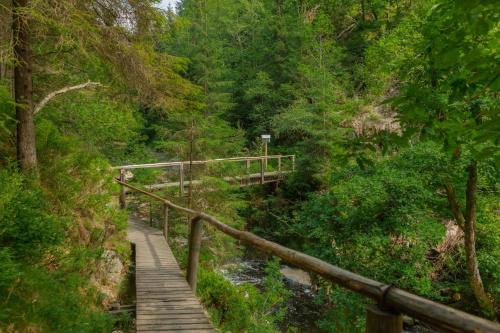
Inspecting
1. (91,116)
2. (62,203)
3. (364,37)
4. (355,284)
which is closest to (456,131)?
(355,284)

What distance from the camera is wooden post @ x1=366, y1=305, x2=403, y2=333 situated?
164cm

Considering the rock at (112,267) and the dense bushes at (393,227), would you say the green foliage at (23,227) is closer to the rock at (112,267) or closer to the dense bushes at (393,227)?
the rock at (112,267)

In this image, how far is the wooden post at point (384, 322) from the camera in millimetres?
1637

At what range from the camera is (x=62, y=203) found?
667 centimetres

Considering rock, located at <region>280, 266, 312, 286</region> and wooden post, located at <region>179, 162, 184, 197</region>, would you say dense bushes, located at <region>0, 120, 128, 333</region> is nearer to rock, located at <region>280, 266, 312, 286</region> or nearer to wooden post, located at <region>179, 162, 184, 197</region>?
wooden post, located at <region>179, 162, 184, 197</region>

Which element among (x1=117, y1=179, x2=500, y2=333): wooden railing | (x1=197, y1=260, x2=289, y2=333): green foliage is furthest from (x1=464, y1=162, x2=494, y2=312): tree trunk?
(x1=117, y1=179, x2=500, y2=333): wooden railing

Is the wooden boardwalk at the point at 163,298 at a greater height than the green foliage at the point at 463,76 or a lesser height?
lesser

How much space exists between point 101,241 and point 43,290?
351 cm

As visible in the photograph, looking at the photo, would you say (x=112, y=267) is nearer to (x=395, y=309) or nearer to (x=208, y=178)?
(x=208, y=178)

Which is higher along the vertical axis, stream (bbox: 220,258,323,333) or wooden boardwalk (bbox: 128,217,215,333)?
wooden boardwalk (bbox: 128,217,215,333)

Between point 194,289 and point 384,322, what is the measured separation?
4.37m

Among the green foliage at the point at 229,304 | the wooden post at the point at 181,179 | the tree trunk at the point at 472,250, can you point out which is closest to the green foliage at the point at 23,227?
the green foliage at the point at 229,304

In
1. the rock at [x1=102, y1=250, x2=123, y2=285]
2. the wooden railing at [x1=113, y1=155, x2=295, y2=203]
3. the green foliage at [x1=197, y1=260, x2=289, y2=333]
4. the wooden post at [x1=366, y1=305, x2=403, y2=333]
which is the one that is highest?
the wooden post at [x1=366, y1=305, x2=403, y2=333]

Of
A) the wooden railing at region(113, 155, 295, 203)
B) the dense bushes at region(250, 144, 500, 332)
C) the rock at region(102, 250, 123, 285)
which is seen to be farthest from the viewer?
the wooden railing at region(113, 155, 295, 203)
